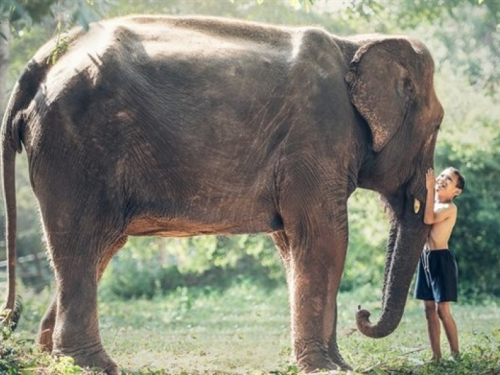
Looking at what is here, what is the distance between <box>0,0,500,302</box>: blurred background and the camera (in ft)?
58.9

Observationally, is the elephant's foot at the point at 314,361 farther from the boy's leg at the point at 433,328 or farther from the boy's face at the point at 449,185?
the boy's face at the point at 449,185

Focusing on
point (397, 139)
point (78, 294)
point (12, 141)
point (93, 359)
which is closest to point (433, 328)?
point (397, 139)

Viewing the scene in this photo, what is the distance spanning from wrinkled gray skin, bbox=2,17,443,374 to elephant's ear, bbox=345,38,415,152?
1 cm

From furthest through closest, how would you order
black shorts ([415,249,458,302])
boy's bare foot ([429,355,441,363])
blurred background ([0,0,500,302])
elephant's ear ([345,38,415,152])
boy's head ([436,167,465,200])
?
1. blurred background ([0,0,500,302])
2. boy's head ([436,167,465,200])
3. black shorts ([415,249,458,302])
4. boy's bare foot ([429,355,441,363])
5. elephant's ear ([345,38,415,152])

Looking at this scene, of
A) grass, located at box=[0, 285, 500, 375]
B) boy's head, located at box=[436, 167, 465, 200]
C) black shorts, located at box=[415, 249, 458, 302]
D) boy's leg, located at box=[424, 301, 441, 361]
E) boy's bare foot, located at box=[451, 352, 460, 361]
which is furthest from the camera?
boy's head, located at box=[436, 167, 465, 200]

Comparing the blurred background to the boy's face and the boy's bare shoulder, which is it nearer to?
the boy's face

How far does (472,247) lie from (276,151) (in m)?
10.5

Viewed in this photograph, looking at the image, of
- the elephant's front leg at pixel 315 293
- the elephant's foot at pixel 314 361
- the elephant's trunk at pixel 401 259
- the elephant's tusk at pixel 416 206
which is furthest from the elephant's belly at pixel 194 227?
the elephant's tusk at pixel 416 206

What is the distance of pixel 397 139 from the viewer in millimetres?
9062

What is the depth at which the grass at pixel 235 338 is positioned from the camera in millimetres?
8547

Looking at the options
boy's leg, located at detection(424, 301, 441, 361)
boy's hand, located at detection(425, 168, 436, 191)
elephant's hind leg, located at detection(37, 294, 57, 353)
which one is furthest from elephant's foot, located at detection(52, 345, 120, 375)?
boy's hand, located at detection(425, 168, 436, 191)

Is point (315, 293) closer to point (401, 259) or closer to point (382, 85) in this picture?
point (401, 259)

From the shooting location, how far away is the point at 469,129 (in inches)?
749

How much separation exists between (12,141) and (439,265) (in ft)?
11.7
